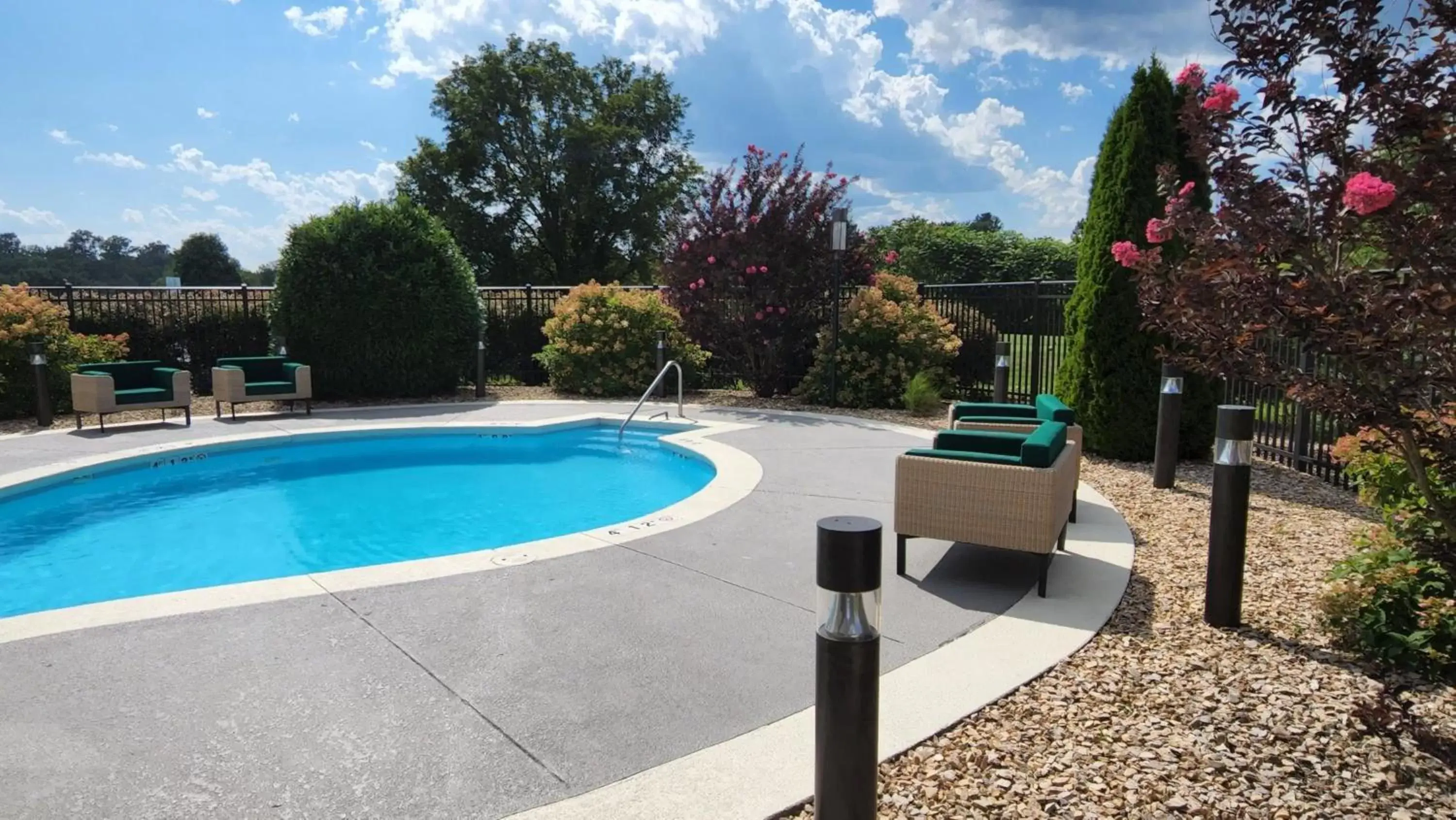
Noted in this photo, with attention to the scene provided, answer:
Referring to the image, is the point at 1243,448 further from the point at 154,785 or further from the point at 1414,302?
Answer: the point at 154,785

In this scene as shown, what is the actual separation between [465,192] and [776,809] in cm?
3501

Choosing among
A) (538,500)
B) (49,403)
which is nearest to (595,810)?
(538,500)

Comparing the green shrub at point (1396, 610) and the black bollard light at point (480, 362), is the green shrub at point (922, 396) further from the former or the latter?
the green shrub at point (1396, 610)

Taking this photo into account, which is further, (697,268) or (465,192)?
(465,192)

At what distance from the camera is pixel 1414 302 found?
239cm

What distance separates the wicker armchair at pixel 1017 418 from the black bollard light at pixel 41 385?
11413 millimetres

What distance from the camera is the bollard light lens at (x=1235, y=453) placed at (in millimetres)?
3982

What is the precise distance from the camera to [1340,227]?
2.71 meters

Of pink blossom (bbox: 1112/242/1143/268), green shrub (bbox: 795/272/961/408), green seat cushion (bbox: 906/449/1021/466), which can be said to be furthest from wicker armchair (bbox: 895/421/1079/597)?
green shrub (bbox: 795/272/961/408)

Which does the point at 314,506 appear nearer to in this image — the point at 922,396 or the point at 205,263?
the point at 922,396

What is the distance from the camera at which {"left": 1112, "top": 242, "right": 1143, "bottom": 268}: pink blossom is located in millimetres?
4023

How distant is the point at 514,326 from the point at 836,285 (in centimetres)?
730

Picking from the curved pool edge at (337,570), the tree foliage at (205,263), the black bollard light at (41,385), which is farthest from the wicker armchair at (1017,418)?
the tree foliage at (205,263)

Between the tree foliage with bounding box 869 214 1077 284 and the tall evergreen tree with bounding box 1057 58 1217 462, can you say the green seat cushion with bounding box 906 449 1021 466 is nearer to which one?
the tall evergreen tree with bounding box 1057 58 1217 462
